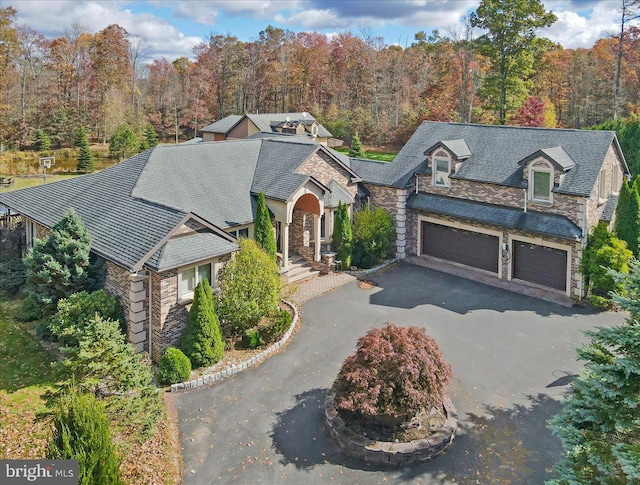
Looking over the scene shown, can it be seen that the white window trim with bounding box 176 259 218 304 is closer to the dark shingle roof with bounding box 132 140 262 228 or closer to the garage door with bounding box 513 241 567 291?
the dark shingle roof with bounding box 132 140 262 228

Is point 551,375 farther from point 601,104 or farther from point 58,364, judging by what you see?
point 601,104

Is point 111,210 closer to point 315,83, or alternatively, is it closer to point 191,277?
point 191,277

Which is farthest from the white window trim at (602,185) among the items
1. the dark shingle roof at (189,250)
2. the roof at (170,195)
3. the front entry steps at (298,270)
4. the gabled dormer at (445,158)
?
the dark shingle roof at (189,250)

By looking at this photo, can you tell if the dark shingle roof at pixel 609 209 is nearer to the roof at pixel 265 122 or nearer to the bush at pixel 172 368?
the bush at pixel 172 368

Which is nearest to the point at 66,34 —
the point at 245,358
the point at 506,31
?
the point at 506,31

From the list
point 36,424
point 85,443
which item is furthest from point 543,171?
point 36,424

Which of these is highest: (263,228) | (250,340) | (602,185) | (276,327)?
(602,185)

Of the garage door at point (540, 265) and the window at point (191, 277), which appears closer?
Answer: the window at point (191, 277)

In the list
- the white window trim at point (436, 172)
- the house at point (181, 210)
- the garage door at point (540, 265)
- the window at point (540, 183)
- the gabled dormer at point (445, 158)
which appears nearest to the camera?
the house at point (181, 210)
